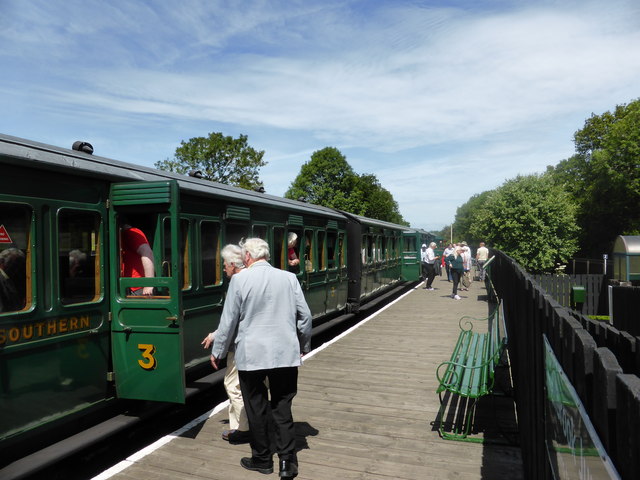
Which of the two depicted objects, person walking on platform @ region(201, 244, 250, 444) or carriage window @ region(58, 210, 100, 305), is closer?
carriage window @ region(58, 210, 100, 305)

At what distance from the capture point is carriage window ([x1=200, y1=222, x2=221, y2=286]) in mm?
6660

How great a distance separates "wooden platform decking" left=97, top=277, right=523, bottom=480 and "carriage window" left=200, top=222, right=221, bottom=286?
1.62 m

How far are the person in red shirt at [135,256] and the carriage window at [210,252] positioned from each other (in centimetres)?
124

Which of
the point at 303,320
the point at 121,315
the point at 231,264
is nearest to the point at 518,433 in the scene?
the point at 303,320

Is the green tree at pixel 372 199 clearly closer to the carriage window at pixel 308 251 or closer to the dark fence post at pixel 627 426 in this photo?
the carriage window at pixel 308 251

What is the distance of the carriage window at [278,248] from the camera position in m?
9.09

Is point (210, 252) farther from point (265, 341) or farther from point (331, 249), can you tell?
point (331, 249)

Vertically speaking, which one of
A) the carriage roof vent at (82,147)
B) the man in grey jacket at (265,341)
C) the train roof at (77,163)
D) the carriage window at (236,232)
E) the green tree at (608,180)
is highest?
the green tree at (608,180)

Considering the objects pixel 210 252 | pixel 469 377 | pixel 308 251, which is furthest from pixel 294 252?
pixel 469 377

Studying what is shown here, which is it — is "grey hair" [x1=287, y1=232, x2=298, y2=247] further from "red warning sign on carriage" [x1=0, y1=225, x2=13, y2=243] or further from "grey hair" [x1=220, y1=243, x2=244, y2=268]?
"red warning sign on carriage" [x1=0, y1=225, x2=13, y2=243]

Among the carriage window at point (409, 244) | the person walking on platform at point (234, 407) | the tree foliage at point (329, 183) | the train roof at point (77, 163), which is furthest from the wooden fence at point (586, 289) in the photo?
the tree foliage at point (329, 183)

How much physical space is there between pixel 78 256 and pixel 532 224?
59.9 ft

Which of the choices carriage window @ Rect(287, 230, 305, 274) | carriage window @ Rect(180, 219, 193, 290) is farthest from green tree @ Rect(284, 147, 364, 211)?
carriage window @ Rect(180, 219, 193, 290)

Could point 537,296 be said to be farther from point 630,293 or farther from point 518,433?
point 630,293
